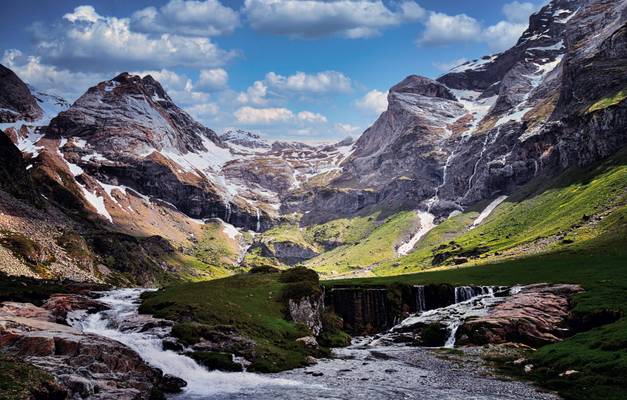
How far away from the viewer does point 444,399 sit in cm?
5034

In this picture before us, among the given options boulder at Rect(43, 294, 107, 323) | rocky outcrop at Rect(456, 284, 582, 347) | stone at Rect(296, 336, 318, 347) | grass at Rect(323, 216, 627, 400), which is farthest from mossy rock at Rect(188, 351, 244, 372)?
rocky outcrop at Rect(456, 284, 582, 347)

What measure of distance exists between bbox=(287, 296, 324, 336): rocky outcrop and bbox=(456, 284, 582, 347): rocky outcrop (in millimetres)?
27608

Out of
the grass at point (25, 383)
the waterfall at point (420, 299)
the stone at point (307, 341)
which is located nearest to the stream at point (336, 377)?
the stone at point (307, 341)

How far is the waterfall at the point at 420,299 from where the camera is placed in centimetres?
12950

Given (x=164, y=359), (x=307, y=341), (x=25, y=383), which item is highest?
(x=25, y=383)

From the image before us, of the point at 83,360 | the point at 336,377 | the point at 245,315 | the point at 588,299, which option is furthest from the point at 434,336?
the point at 83,360

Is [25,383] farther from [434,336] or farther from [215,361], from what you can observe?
[434,336]

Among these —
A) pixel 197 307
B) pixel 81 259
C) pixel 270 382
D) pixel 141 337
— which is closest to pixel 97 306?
pixel 197 307

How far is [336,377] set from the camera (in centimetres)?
6312

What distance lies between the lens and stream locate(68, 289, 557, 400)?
52.4 meters

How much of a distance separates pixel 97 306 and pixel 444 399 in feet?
187

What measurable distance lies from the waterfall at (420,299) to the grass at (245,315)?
103 feet

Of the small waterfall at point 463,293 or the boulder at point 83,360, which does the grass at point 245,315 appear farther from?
the small waterfall at point 463,293

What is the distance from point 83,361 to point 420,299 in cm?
9575
